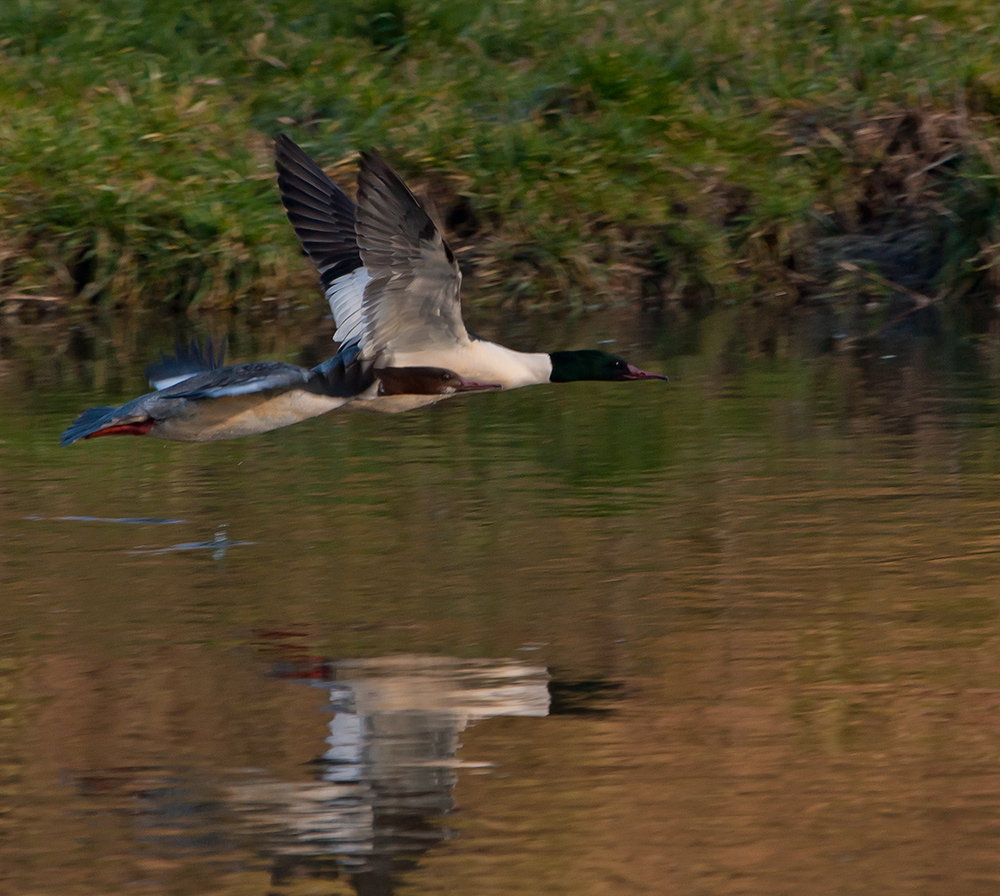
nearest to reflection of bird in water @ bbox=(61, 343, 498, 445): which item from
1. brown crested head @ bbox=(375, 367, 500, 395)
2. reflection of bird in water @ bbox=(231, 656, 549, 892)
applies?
brown crested head @ bbox=(375, 367, 500, 395)

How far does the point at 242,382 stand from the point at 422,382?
30.6 inches

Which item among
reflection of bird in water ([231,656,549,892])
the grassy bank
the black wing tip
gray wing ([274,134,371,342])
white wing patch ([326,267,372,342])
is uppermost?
the grassy bank

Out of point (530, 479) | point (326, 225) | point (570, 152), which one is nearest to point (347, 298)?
point (326, 225)

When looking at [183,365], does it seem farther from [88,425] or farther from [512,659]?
[512,659]

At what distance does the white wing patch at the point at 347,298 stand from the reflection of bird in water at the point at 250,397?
0.49 metres

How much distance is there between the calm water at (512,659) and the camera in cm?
409

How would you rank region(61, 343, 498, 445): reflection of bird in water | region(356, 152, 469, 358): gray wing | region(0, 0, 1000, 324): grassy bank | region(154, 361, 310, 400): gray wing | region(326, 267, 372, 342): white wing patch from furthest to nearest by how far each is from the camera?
region(0, 0, 1000, 324): grassy bank, region(326, 267, 372, 342): white wing patch, region(61, 343, 498, 445): reflection of bird in water, region(154, 361, 310, 400): gray wing, region(356, 152, 469, 358): gray wing

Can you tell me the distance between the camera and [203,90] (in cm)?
1591

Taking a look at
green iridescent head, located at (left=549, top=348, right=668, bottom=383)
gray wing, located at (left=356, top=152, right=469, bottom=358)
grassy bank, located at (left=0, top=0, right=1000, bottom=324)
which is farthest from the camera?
grassy bank, located at (left=0, top=0, right=1000, bottom=324)

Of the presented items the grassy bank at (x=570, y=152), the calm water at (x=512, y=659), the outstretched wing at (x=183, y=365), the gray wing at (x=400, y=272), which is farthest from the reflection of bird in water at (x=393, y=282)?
the grassy bank at (x=570, y=152)

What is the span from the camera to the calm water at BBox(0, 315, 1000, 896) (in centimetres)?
409

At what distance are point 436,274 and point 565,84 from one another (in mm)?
8461

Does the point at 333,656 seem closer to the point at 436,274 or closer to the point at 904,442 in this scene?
Result: the point at 436,274

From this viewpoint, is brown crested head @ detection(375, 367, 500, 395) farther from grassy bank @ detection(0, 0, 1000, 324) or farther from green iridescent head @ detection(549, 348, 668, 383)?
grassy bank @ detection(0, 0, 1000, 324)
